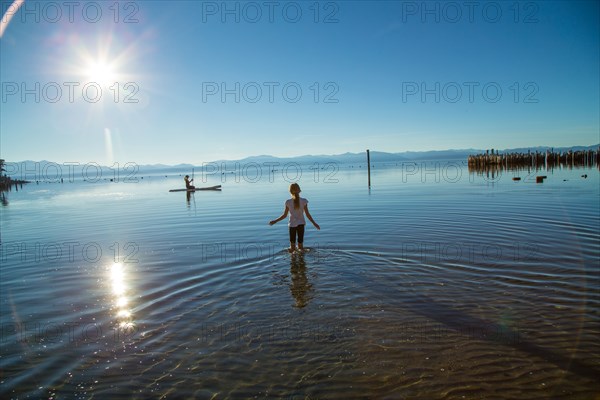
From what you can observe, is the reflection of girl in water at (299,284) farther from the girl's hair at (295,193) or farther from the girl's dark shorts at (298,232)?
the girl's hair at (295,193)

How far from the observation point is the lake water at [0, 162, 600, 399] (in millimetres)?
4766

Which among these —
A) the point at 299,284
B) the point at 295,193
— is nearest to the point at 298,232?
the point at 295,193

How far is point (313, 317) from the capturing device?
263 inches

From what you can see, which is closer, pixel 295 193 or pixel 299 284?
pixel 299 284

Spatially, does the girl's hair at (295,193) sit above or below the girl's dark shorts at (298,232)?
above

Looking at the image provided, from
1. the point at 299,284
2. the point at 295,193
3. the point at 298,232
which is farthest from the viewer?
the point at 298,232

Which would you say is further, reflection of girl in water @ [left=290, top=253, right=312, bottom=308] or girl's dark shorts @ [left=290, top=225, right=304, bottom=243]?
girl's dark shorts @ [left=290, top=225, right=304, bottom=243]

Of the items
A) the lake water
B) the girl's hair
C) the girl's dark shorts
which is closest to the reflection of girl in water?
the lake water

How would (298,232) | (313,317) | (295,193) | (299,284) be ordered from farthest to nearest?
(298,232), (295,193), (299,284), (313,317)

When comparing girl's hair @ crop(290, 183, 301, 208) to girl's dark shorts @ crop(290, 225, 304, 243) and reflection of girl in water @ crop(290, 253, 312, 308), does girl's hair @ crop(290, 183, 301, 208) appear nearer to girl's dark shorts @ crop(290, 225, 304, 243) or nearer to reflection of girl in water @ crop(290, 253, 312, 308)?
girl's dark shorts @ crop(290, 225, 304, 243)

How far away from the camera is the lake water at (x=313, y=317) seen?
4766 mm

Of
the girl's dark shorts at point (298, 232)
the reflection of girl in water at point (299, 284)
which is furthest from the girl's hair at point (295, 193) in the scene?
the reflection of girl in water at point (299, 284)

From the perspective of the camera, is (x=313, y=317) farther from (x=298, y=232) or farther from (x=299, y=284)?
(x=298, y=232)

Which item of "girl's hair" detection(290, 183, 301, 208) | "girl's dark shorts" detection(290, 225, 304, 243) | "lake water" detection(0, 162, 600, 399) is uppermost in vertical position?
"girl's hair" detection(290, 183, 301, 208)
